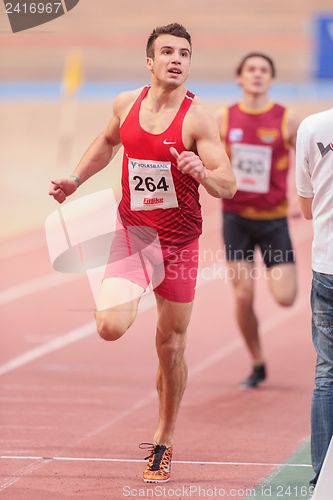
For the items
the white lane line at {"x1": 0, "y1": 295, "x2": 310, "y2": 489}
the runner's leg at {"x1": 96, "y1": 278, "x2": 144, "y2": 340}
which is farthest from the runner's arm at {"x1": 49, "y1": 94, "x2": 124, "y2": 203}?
the white lane line at {"x1": 0, "y1": 295, "x2": 310, "y2": 489}

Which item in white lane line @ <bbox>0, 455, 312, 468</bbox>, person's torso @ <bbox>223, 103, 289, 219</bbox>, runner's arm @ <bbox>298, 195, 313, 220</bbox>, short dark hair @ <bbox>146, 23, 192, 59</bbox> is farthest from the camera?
person's torso @ <bbox>223, 103, 289, 219</bbox>

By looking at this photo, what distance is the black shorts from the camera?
31.6ft

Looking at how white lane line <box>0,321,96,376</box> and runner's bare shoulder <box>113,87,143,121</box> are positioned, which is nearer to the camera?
runner's bare shoulder <box>113,87,143,121</box>

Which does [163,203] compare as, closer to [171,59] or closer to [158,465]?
[171,59]

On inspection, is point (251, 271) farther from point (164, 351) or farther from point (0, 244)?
point (0, 244)

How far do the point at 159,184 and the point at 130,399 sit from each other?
2812 millimetres

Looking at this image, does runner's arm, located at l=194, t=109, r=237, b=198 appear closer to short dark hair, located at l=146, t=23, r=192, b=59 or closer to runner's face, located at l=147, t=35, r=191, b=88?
runner's face, located at l=147, t=35, r=191, b=88

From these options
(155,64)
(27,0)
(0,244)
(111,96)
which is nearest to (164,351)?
(155,64)

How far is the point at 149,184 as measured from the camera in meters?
6.63

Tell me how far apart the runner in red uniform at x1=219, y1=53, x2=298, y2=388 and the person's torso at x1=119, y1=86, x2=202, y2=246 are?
287 centimetres

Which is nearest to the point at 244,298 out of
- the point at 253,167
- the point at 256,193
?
the point at 256,193

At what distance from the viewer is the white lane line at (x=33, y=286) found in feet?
43.2

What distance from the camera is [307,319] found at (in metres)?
12.4

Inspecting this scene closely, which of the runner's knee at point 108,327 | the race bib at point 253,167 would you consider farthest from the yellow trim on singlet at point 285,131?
the runner's knee at point 108,327
